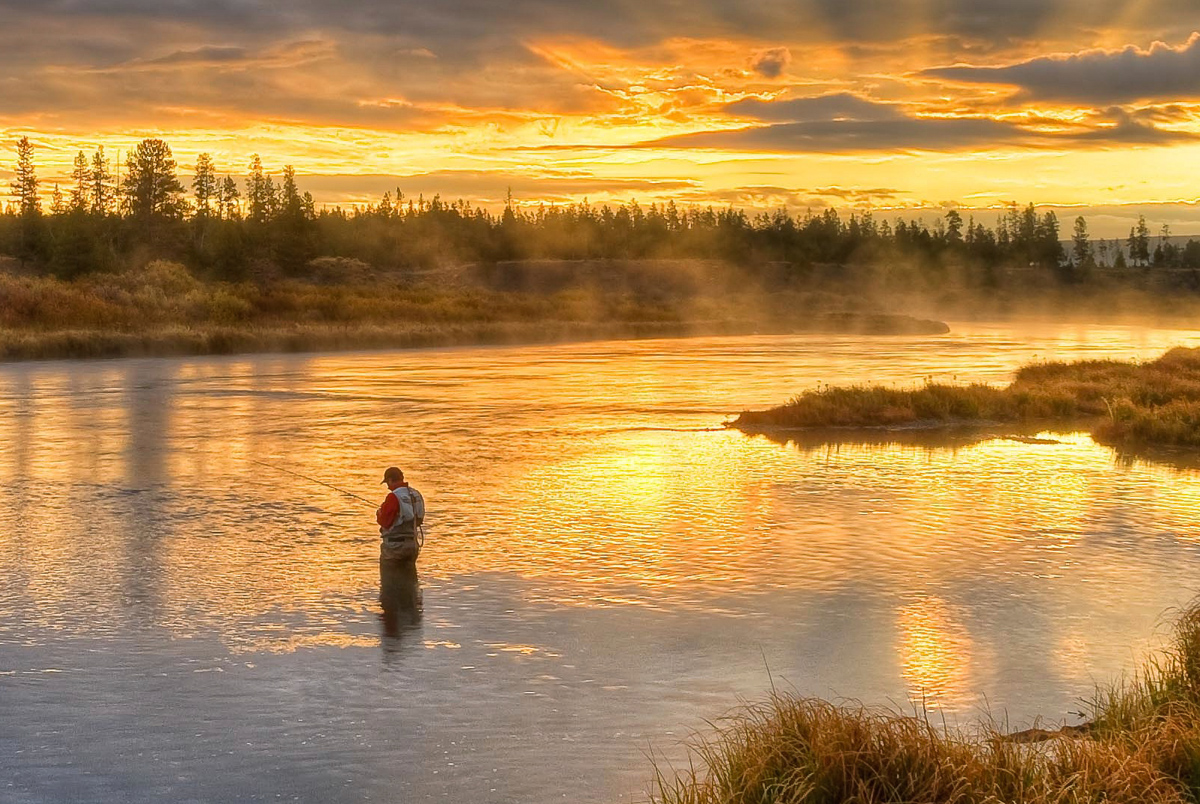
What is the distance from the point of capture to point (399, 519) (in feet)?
52.9

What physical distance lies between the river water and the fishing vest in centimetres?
73

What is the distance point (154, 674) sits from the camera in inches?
477

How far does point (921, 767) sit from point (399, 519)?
9.43 metres

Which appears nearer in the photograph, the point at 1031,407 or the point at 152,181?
the point at 1031,407

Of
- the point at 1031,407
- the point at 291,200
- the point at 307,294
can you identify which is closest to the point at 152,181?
the point at 291,200

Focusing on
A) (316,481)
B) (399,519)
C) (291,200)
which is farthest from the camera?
(291,200)

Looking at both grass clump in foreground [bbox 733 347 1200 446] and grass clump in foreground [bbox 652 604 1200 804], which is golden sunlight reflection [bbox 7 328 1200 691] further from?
grass clump in foreground [bbox 652 604 1200 804]

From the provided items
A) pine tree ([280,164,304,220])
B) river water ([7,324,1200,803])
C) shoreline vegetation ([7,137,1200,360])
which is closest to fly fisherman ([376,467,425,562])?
river water ([7,324,1200,803])

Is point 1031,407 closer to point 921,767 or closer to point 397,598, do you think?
point 397,598

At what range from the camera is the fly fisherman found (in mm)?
16062

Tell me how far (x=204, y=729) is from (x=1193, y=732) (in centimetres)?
762

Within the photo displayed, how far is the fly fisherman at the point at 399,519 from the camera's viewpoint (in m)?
16.1

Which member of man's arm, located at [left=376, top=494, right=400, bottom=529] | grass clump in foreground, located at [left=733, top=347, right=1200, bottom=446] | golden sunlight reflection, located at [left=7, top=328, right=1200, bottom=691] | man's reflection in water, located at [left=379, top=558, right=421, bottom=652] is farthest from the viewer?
grass clump in foreground, located at [left=733, top=347, right=1200, bottom=446]

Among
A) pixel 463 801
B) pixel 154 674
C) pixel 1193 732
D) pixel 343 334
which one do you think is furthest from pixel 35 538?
pixel 343 334
